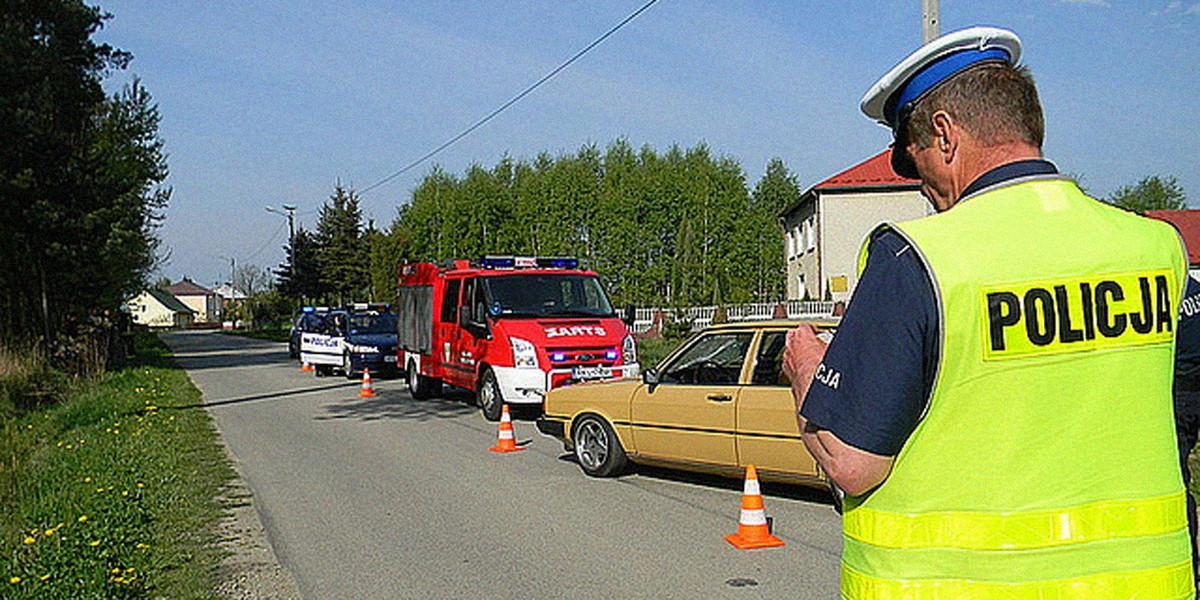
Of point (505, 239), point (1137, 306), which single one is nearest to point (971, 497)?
point (1137, 306)

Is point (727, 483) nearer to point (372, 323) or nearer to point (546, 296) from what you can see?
point (546, 296)

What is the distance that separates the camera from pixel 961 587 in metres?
1.97

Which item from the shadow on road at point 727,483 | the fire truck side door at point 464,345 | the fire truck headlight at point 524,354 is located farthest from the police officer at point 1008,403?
the fire truck side door at point 464,345

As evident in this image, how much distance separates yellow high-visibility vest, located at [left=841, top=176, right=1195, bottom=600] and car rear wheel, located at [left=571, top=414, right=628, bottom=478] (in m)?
8.53

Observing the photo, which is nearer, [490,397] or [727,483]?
[727,483]

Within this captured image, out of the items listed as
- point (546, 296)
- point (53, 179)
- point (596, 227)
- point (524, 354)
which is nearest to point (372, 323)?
point (53, 179)

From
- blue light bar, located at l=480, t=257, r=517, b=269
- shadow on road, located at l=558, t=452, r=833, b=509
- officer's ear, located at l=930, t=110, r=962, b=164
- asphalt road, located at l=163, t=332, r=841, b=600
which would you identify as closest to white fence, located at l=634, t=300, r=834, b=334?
blue light bar, located at l=480, t=257, r=517, b=269

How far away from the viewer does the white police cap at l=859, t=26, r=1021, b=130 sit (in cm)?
210

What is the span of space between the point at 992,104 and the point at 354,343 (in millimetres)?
24991

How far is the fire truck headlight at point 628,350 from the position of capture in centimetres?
1590

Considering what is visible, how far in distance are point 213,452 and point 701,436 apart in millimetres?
6577

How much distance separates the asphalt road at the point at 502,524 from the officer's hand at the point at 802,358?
4381mm

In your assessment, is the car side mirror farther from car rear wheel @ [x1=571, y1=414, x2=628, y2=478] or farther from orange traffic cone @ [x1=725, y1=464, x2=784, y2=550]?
orange traffic cone @ [x1=725, y1=464, x2=784, y2=550]

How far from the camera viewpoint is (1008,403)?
76.5 inches
